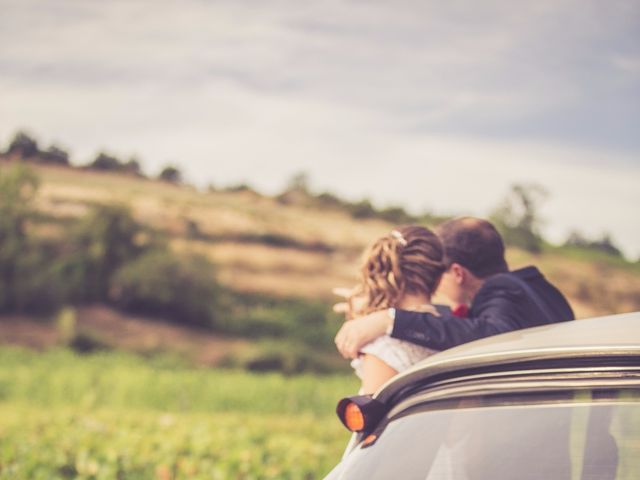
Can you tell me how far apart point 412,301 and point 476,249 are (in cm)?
33

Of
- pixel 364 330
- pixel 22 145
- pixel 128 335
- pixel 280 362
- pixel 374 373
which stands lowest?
pixel 280 362

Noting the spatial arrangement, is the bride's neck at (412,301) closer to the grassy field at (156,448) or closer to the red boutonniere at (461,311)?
the red boutonniere at (461,311)

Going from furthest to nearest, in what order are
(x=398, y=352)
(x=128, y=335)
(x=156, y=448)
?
(x=128, y=335) < (x=156, y=448) < (x=398, y=352)

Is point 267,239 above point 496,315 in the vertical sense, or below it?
below

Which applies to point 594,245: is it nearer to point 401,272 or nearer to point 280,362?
point 280,362

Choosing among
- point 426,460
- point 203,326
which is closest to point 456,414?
point 426,460

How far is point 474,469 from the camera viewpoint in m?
1.85

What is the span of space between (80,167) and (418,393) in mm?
68305

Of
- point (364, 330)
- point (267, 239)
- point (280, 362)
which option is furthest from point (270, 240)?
point (364, 330)

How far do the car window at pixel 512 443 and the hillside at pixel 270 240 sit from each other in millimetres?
55117

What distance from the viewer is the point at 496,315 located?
9.29ft

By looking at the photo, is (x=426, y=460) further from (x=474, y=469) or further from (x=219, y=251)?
(x=219, y=251)

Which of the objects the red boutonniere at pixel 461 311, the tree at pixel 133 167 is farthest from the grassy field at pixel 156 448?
the tree at pixel 133 167

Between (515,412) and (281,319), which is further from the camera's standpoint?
(281,319)
